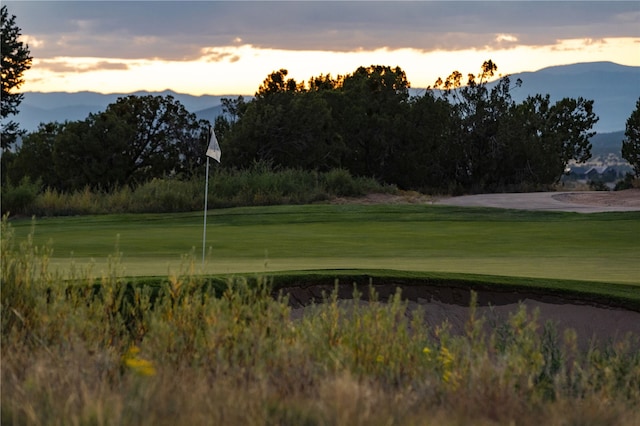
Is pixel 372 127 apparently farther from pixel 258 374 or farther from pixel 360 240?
pixel 258 374

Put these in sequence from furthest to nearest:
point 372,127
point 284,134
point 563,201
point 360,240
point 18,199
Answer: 1. point 372,127
2. point 284,134
3. point 563,201
4. point 18,199
5. point 360,240

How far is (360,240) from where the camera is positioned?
1948 cm

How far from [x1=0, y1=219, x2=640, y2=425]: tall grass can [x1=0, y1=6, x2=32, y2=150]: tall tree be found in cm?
3490

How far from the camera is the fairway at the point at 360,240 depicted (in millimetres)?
13625

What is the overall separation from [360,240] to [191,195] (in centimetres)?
1042

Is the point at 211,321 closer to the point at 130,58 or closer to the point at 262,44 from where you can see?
the point at 130,58

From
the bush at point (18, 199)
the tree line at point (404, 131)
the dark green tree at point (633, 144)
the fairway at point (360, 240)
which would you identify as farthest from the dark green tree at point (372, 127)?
the dark green tree at point (633, 144)

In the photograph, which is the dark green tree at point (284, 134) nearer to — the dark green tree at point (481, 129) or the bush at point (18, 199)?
the dark green tree at point (481, 129)

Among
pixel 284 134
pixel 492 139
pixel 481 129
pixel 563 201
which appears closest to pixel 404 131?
pixel 481 129

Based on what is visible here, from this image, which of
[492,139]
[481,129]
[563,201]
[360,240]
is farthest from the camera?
[481,129]

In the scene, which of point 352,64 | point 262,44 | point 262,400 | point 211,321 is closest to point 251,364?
point 211,321

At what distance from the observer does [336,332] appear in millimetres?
7355

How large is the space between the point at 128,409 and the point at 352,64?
4684 cm

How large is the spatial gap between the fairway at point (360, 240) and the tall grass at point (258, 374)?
2381 mm
